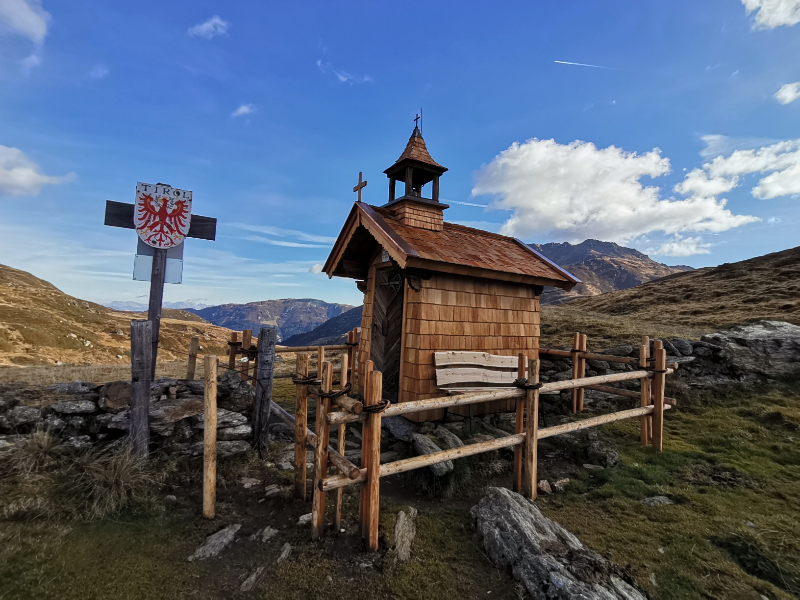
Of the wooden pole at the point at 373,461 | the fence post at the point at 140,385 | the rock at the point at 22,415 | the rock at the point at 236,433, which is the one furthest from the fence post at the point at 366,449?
the rock at the point at 22,415

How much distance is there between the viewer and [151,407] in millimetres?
6430

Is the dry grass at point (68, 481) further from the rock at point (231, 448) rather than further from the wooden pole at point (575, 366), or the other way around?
the wooden pole at point (575, 366)

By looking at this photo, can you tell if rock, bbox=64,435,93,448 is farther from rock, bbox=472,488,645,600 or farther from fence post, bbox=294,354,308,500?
rock, bbox=472,488,645,600

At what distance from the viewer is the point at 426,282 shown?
857cm

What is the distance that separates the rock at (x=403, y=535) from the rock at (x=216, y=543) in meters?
1.98

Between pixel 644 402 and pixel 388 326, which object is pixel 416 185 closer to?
pixel 388 326

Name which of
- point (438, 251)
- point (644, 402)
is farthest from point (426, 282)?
point (644, 402)

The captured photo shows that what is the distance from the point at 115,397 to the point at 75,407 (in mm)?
518

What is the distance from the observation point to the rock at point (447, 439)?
7129 millimetres

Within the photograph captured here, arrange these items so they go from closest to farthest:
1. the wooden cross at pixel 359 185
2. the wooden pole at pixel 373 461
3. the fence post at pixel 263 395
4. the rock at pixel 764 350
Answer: the wooden pole at pixel 373 461, the fence post at pixel 263 395, the wooden cross at pixel 359 185, the rock at pixel 764 350

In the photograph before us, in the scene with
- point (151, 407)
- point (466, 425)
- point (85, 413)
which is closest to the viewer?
point (85, 413)

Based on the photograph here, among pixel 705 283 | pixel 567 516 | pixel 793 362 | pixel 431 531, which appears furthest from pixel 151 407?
pixel 705 283

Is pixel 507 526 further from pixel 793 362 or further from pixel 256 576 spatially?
pixel 793 362

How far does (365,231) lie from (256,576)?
7.75m
